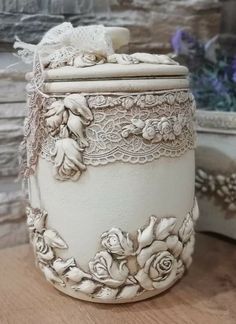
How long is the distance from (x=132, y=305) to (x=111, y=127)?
23 cm

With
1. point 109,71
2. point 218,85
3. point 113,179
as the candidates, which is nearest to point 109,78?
point 109,71

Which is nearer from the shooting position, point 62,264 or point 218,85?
point 62,264

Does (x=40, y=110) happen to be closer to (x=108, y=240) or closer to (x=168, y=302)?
(x=108, y=240)

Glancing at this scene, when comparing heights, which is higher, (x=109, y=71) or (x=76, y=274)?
(x=109, y=71)

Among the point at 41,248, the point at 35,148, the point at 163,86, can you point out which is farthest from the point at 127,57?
the point at 41,248

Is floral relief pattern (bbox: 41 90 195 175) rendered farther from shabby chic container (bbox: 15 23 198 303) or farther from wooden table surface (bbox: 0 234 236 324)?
wooden table surface (bbox: 0 234 236 324)

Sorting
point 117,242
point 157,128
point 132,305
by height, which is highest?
point 157,128

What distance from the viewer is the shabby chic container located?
1.53 feet

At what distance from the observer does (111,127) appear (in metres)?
0.47

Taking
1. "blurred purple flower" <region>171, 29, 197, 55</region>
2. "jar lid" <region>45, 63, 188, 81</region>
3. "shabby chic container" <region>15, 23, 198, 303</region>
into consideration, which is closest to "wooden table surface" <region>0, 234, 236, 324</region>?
"shabby chic container" <region>15, 23, 198, 303</region>

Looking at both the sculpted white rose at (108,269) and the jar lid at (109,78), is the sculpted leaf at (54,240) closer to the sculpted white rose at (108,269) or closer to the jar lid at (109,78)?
the sculpted white rose at (108,269)

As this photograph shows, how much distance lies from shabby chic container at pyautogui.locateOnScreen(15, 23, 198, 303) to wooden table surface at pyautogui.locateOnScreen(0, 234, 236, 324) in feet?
0.06

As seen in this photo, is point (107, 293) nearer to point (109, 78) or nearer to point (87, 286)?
point (87, 286)

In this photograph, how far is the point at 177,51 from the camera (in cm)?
81
